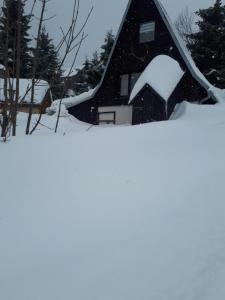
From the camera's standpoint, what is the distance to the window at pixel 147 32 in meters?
14.8

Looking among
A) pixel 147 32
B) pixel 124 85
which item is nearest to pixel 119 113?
pixel 124 85

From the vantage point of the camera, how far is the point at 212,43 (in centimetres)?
2108

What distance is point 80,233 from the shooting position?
264cm

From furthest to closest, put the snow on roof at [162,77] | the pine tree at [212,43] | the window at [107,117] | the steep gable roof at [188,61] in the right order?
the pine tree at [212,43]
the window at [107,117]
the steep gable roof at [188,61]
the snow on roof at [162,77]

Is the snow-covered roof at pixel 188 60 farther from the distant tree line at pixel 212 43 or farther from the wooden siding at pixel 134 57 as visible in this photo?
the distant tree line at pixel 212 43

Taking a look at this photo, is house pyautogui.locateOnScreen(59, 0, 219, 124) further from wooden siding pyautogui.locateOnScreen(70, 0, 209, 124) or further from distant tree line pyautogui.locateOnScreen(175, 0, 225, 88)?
distant tree line pyautogui.locateOnScreen(175, 0, 225, 88)

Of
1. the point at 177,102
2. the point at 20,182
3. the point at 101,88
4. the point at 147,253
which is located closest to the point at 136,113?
the point at 177,102

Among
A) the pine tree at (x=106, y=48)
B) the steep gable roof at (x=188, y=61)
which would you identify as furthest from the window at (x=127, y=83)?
the pine tree at (x=106, y=48)

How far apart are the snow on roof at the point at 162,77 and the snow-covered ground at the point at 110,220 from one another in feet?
26.6

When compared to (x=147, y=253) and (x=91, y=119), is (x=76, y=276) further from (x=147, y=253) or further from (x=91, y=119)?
(x=91, y=119)

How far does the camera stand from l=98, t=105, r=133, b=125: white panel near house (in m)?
15.3

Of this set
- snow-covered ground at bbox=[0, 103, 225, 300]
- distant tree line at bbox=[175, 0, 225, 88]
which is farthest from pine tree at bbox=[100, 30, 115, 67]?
snow-covered ground at bbox=[0, 103, 225, 300]

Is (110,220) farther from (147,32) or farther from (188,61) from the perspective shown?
(147,32)

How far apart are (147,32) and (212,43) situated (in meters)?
8.26
